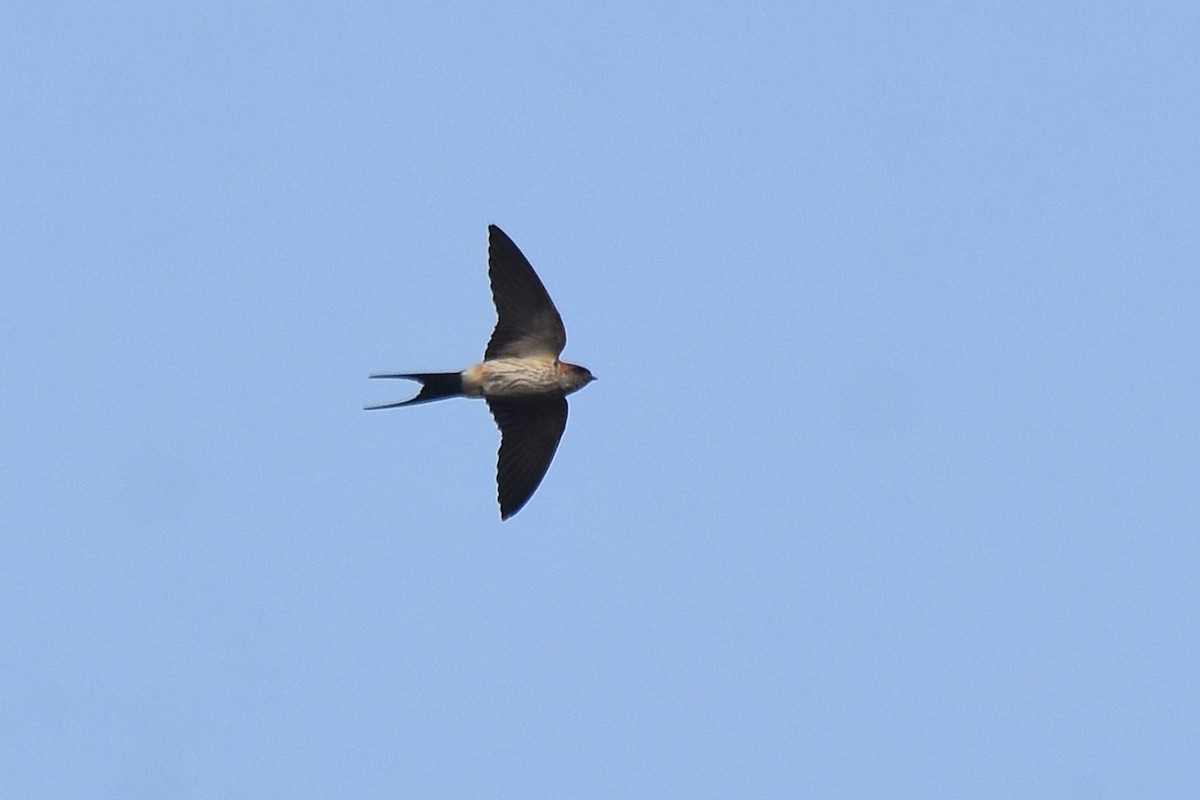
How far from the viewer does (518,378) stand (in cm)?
1551

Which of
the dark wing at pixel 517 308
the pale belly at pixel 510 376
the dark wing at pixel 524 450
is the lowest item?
the dark wing at pixel 524 450

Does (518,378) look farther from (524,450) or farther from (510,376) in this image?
(524,450)

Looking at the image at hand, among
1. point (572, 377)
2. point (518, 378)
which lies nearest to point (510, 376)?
point (518, 378)

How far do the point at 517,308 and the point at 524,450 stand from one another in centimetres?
126

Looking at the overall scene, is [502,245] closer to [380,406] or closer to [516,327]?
[516,327]

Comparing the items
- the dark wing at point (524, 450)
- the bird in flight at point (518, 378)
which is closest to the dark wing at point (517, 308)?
the bird in flight at point (518, 378)

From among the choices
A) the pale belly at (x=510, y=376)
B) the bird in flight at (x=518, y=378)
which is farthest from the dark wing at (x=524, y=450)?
the pale belly at (x=510, y=376)

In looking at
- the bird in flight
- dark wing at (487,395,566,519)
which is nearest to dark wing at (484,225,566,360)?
the bird in flight

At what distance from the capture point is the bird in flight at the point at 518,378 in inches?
604

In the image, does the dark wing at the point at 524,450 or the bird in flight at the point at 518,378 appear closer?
the bird in flight at the point at 518,378

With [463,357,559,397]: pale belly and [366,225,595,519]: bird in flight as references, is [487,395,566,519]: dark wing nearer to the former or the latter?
[366,225,595,519]: bird in flight

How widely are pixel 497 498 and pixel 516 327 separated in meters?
1.45

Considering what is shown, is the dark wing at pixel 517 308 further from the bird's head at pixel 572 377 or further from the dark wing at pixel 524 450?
the dark wing at pixel 524 450

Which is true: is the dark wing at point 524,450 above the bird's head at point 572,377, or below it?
below
